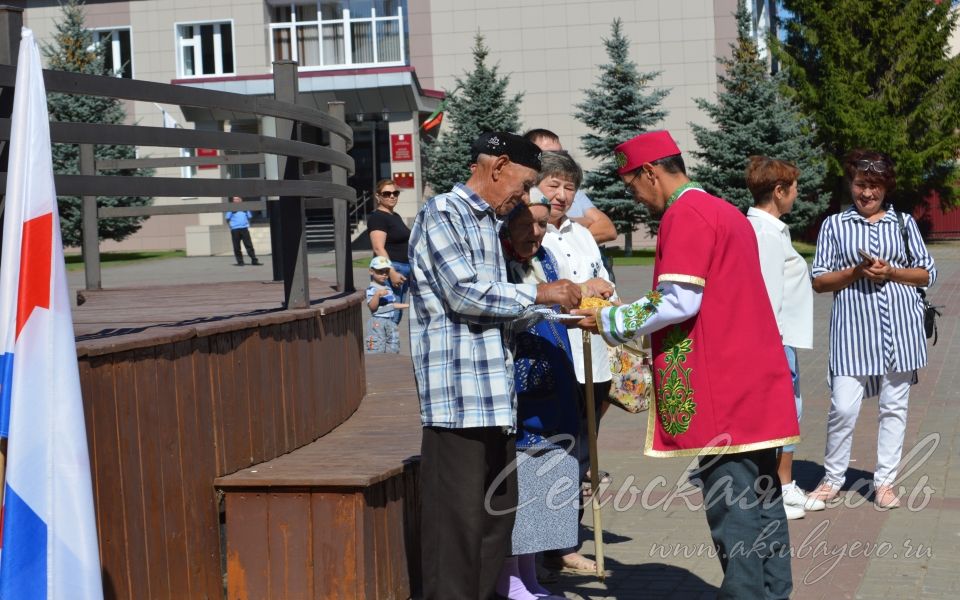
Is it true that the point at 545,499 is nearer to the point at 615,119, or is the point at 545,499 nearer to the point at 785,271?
the point at 785,271

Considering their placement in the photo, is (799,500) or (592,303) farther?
(799,500)

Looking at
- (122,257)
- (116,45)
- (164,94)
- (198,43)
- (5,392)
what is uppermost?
(116,45)

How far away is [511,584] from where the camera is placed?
5141 millimetres

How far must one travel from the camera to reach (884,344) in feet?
22.6

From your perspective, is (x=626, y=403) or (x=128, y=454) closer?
(x=128, y=454)

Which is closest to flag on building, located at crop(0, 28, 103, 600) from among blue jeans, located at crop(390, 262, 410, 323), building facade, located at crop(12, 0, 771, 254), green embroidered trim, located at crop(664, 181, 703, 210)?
green embroidered trim, located at crop(664, 181, 703, 210)

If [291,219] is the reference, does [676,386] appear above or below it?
below

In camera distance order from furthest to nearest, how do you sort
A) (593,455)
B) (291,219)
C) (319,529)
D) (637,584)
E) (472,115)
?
1. (472,115)
2. (291,219)
3. (637,584)
4. (593,455)
5. (319,529)

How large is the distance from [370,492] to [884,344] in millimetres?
3474

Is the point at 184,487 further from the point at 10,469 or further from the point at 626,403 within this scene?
the point at 626,403

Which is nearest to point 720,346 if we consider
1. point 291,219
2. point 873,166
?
point 291,219

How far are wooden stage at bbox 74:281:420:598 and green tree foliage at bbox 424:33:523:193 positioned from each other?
2941cm

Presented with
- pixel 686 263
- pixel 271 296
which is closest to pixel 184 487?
pixel 686 263

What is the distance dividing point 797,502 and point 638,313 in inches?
107
